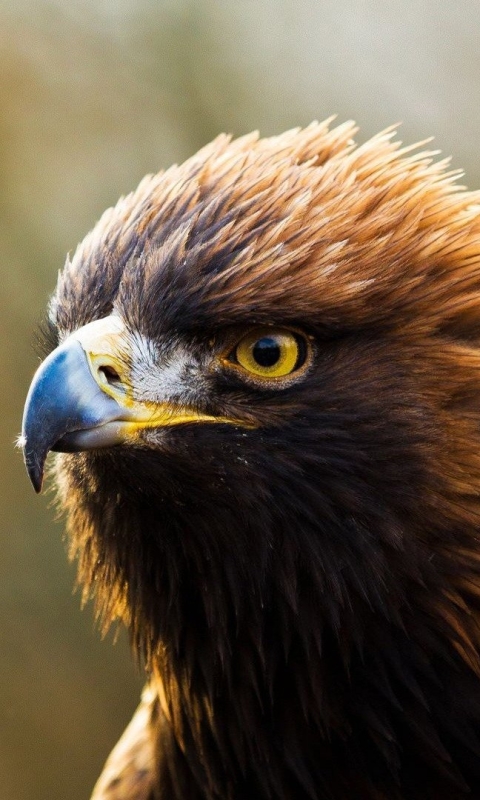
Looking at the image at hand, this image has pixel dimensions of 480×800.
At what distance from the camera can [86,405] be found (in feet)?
6.43

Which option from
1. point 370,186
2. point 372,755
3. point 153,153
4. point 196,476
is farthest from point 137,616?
point 153,153

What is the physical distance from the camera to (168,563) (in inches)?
83.3

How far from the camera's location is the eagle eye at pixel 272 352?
6.55 feet

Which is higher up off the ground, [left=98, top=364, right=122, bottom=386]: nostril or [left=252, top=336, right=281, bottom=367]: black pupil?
[left=98, top=364, right=122, bottom=386]: nostril

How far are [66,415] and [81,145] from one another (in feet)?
14.5

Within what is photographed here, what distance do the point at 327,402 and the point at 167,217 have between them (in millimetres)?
534

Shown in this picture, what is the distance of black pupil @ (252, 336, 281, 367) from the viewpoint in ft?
6.54

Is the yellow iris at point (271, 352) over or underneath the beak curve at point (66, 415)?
underneath

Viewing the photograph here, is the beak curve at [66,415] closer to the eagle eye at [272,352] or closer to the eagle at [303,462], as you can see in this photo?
the eagle at [303,462]

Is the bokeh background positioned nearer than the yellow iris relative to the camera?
No

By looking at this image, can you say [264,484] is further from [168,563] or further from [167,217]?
[167,217]

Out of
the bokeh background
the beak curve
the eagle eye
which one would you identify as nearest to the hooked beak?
the beak curve

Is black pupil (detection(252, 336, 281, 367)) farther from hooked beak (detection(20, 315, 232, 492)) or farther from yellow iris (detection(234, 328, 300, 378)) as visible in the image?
hooked beak (detection(20, 315, 232, 492))

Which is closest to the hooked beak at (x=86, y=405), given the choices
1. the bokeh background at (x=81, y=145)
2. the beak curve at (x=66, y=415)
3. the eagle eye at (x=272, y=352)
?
the beak curve at (x=66, y=415)
